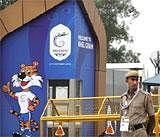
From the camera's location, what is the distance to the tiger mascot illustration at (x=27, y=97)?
1755 centimetres

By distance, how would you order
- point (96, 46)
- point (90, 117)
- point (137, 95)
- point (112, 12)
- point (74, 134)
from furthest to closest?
point (112, 12) → point (96, 46) → point (74, 134) → point (90, 117) → point (137, 95)

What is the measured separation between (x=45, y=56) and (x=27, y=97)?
1353mm

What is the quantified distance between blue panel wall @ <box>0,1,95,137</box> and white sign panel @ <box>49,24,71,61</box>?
0.07 meters

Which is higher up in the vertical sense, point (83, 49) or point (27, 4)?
point (27, 4)

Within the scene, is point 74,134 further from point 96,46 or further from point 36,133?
point 96,46

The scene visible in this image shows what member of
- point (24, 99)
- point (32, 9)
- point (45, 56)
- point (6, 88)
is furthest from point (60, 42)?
point (6, 88)

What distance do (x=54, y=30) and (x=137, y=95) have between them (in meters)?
9.90

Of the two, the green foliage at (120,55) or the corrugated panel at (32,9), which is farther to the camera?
the green foliage at (120,55)

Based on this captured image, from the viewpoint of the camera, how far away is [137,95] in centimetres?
789

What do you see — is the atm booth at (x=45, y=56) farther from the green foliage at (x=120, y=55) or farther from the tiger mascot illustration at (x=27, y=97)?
the green foliage at (x=120, y=55)

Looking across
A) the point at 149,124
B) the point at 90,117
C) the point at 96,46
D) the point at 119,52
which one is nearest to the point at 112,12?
the point at 119,52

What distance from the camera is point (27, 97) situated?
17.6m

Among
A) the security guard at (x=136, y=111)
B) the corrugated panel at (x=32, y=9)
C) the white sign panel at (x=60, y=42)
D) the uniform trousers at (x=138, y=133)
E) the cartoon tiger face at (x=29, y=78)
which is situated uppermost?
the corrugated panel at (x=32, y=9)

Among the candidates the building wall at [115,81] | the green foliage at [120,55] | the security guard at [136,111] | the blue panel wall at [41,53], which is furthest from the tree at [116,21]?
the security guard at [136,111]
